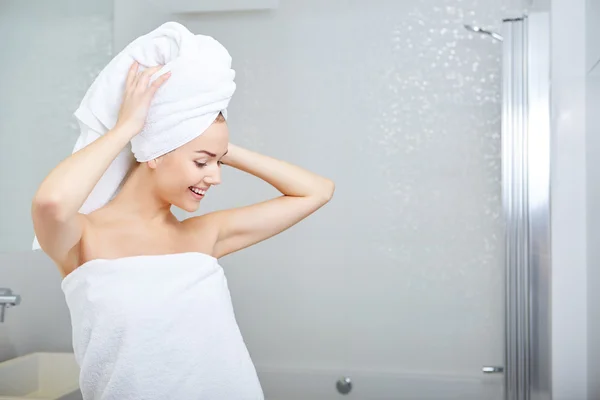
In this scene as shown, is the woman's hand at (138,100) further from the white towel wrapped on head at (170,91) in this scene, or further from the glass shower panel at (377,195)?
the glass shower panel at (377,195)

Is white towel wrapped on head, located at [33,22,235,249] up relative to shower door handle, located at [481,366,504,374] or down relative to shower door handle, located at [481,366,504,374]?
up

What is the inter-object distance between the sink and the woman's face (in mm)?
919

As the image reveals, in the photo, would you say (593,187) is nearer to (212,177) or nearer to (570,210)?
(570,210)

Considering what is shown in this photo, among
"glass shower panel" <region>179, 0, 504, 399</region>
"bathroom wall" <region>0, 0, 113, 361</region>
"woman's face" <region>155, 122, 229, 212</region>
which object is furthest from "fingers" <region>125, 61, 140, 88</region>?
"glass shower panel" <region>179, 0, 504, 399</region>

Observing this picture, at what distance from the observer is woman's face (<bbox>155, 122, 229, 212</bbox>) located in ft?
4.11

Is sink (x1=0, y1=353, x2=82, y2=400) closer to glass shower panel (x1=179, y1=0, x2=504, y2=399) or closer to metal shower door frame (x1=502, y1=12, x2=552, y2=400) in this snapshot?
glass shower panel (x1=179, y1=0, x2=504, y2=399)

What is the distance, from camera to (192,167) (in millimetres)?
1260

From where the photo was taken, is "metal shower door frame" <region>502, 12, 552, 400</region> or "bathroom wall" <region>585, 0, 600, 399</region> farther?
"metal shower door frame" <region>502, 12, 552, 400</region>

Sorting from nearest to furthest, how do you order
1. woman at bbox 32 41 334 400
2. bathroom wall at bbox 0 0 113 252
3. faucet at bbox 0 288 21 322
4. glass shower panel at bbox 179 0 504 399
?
woman at bbox 32 41 334 400, faucet at bbox 0 288 21 322, bathroom wall at bbox 0 0 113 252, glass shower panel at bbox 179 0 504 399

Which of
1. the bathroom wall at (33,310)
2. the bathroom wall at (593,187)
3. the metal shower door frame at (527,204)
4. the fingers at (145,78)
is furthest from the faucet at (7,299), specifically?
the bathroom wall at (593,187)

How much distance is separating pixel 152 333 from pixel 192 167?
0.29 metres

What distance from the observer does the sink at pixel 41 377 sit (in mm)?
1989

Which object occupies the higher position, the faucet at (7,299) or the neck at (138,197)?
the neck at (138,197)

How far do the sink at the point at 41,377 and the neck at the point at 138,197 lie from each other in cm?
85
